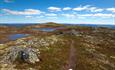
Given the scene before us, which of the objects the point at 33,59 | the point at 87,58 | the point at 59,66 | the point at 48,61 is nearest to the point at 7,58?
the point at 33,59

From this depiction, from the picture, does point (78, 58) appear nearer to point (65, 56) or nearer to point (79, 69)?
point (65, 56)

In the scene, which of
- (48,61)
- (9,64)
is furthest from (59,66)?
(9,64)

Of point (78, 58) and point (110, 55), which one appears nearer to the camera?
point (78, 58)

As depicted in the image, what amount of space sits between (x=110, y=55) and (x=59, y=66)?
24.8 metres

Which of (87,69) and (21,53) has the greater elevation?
(21,53)

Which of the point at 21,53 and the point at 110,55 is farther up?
the point at 21,53

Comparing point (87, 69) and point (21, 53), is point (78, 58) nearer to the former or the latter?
point (87, 69)

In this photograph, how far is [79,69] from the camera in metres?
38.3

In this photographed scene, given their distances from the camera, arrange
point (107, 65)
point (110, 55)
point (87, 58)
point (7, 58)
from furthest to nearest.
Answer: point (110, 55)
point (87, 58)
point (107, 65)
point (7, 58)

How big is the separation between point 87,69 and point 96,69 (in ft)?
8.88

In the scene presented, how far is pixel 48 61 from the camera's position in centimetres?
Result: 4216

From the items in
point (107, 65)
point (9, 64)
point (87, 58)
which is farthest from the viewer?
point (87, 58)

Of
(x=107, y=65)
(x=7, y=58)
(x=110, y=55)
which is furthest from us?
(x=110, y=55)

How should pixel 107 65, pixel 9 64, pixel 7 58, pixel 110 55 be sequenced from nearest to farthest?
pixel 9 64, pixel 7 58, pixel 107 65, pixel 110 55
